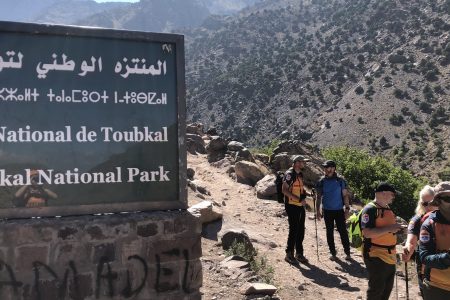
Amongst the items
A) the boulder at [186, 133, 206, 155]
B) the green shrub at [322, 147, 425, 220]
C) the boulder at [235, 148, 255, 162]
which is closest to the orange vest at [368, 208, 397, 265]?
the boulder at [235, 148, 255, 162]

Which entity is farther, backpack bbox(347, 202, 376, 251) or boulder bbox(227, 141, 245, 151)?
boulder bbox(227, 141, 245, 151)

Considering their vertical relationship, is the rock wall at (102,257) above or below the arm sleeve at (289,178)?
below

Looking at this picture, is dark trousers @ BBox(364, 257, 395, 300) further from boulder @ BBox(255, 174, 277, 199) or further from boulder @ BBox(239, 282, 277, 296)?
boulder @ BBox(255, 174, 277, 199)

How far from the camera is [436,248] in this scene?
4.20 metres

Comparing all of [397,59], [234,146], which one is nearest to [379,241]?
[234,146]

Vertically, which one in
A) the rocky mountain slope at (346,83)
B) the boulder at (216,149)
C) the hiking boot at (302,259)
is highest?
the rocky mountain slope at (346,83)

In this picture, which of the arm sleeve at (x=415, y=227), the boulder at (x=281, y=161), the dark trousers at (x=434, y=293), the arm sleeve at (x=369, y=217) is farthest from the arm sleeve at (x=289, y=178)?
the boulder at (x=281, y=161)

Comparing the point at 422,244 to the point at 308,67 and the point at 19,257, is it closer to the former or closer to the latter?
the point at 19,257

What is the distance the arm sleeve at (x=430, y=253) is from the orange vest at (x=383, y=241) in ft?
2.83

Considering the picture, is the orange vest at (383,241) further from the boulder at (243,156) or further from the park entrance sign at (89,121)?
the boulder at (243,156)

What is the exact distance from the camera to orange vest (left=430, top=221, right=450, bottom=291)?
4.12m

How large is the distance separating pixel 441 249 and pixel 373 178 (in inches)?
723

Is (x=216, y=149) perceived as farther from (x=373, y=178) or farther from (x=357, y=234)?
(x=357, y=234)

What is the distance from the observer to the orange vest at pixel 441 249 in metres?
4.12
